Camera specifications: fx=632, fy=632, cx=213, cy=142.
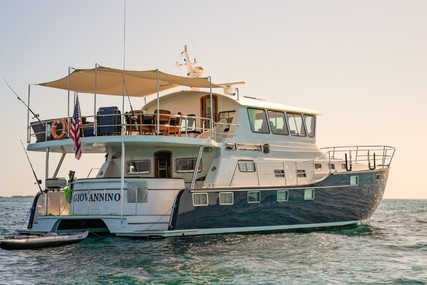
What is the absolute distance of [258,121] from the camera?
72.7ft

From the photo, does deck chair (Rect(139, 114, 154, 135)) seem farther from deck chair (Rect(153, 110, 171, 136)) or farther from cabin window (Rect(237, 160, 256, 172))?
cabin window (Rect(237, 160, 256, 172))

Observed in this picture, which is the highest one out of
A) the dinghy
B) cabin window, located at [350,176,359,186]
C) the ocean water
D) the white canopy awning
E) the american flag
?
the white canopy awning

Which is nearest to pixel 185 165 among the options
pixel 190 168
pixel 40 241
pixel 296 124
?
pixel 190 168

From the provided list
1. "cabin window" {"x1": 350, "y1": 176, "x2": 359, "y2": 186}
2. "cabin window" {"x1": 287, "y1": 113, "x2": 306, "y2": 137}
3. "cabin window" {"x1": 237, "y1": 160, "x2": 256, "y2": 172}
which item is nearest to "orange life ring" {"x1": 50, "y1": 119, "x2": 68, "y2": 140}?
"cabin window" {"x1": 237, "y1": 160, "x2": 256, "y2": 172}

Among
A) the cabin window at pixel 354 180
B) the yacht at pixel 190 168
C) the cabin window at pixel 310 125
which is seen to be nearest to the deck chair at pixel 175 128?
the yacht at pixel 190 168

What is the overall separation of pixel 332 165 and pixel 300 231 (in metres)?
4.08

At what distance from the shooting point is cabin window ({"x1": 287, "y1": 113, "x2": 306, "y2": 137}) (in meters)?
23.8

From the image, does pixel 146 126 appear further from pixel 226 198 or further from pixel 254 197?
pixel 254 197

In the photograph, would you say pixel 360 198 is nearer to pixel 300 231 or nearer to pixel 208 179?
pixel 300 231

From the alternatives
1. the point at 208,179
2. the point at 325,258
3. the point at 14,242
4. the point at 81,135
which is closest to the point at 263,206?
the point at 208,179

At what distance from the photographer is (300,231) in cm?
2158

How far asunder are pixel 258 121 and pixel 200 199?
15.7ft

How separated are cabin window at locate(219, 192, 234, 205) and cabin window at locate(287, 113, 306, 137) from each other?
214 inches

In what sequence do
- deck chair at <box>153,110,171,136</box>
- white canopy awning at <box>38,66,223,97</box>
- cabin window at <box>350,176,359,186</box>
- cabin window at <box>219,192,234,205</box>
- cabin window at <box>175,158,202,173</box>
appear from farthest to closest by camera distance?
cabin window at <box>350,176,359,186</box> → cabin window at <box>175,158,202,173</box> → cabin window at <box>219,192,234,205</box> → deck chair at <box>153,110,171,136</box> → white canopy awning at <box>38,66,223,97</box>
